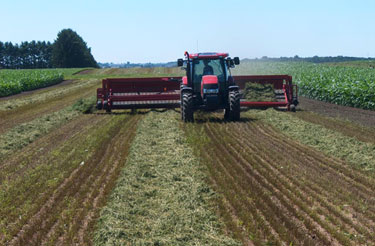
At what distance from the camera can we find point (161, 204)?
607cm

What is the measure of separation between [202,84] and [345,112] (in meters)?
6.95

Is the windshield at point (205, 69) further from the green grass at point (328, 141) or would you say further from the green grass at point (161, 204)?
the green grass at point (161, 204)

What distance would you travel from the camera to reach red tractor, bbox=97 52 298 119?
13672 mm

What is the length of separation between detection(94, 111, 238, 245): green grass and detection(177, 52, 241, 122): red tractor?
420 centimetres

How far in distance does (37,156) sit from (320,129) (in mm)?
8084

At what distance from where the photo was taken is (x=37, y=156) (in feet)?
31.2

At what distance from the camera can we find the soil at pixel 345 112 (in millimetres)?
14648

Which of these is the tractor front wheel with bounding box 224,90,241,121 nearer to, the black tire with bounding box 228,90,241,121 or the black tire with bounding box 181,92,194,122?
the black tire with bounding box 228,90,241,121

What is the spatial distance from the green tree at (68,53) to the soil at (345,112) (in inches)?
3427

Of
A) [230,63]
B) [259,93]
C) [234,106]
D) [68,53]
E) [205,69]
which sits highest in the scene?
[68,53]

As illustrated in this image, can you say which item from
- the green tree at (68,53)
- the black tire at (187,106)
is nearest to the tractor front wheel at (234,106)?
the black tire at (187,106)

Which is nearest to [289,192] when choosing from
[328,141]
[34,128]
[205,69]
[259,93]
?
[328,141]

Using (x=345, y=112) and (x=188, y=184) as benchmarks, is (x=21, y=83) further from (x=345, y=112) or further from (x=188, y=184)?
(x=188, y=184)

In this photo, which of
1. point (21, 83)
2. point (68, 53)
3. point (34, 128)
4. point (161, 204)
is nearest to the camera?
point (161, 204)
